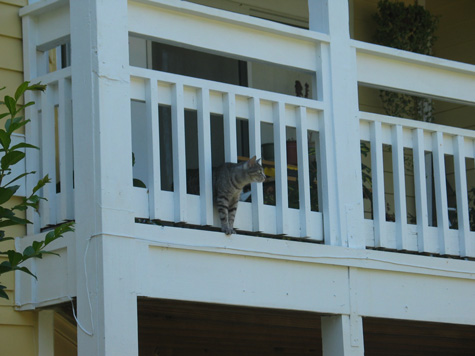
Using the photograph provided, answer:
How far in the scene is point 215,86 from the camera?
A: 17.1 feet

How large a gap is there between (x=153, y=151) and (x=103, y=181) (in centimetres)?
48

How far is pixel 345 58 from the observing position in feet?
18.8

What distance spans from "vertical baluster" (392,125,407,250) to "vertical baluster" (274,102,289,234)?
859 mm

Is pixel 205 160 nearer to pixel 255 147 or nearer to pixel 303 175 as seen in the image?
pixel 255 147

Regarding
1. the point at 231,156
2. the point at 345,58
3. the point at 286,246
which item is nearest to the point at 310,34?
the point at 345,58

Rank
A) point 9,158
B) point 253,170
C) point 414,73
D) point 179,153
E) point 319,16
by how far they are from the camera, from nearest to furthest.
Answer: point 9,158 < point 179,153 < point 253,170 < point 319,16 < point 414,73

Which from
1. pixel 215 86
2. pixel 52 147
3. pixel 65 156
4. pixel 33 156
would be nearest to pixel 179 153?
pixel 215 86

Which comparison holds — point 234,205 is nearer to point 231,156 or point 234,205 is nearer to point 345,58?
point 231,156

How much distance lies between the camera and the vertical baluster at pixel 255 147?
5.32m

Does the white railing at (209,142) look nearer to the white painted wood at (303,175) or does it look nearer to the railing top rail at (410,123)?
the white painted wood at (303,175)

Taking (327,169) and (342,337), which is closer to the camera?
(342,337)

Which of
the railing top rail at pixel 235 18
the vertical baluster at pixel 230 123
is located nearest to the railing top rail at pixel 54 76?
the railing top rail at pixel 235 18

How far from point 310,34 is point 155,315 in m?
1.99

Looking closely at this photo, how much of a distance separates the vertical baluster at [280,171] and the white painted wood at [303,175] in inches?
4.4
